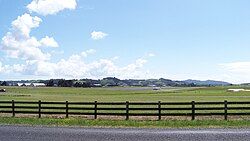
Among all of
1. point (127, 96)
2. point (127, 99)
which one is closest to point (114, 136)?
point (127, 99)

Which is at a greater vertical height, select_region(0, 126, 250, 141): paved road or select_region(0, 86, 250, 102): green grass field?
select_region(0, 126, 250, 141): paved road

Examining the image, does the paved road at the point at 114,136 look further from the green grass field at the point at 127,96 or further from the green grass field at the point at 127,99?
the green grass field at the point at 127,96

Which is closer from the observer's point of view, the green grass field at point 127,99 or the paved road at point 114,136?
the paved road at point 114,136

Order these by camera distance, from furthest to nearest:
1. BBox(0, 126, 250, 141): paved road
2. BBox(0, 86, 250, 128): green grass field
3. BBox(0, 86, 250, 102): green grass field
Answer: BBox(0, 86, 250, 102): green grass field
BBox(0, 86, 250, 128): green grass field
BBox(0, 126, 250, 141): paved road

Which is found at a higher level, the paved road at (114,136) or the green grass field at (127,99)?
the paved road at (114,136)

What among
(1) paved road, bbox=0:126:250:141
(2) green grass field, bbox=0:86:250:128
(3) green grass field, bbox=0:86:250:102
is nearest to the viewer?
(1) paved road, bbox=0:126:250:141

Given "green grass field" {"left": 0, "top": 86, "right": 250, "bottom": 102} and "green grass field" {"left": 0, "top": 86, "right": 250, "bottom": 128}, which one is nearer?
"green grass field" {"left": 0, "top": 86, "right": 250, "bottom": 128}

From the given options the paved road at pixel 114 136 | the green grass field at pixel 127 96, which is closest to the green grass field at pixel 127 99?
the green grass field at pixel 127 96

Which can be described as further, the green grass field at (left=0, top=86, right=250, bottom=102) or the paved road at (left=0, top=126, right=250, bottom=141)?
the green grass field at (left=0, top=86, right=250, bottom=102)

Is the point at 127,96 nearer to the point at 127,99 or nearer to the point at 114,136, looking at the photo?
the point at 127,99

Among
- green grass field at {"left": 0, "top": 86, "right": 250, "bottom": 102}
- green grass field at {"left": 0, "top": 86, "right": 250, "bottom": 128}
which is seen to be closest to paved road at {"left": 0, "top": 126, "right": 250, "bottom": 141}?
green grass field at {"left": 0, "top": 86, "right": 250, "bottom": 128}

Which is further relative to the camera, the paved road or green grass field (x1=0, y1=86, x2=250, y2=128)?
green grass field (x1=0, y1=86, x2=250, y2=128)

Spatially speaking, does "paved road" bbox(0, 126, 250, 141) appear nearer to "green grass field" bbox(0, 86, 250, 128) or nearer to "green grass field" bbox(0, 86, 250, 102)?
"green grass field" bbox(0, 86, 250, 128)

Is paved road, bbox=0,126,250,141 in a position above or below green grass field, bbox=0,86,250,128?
above
